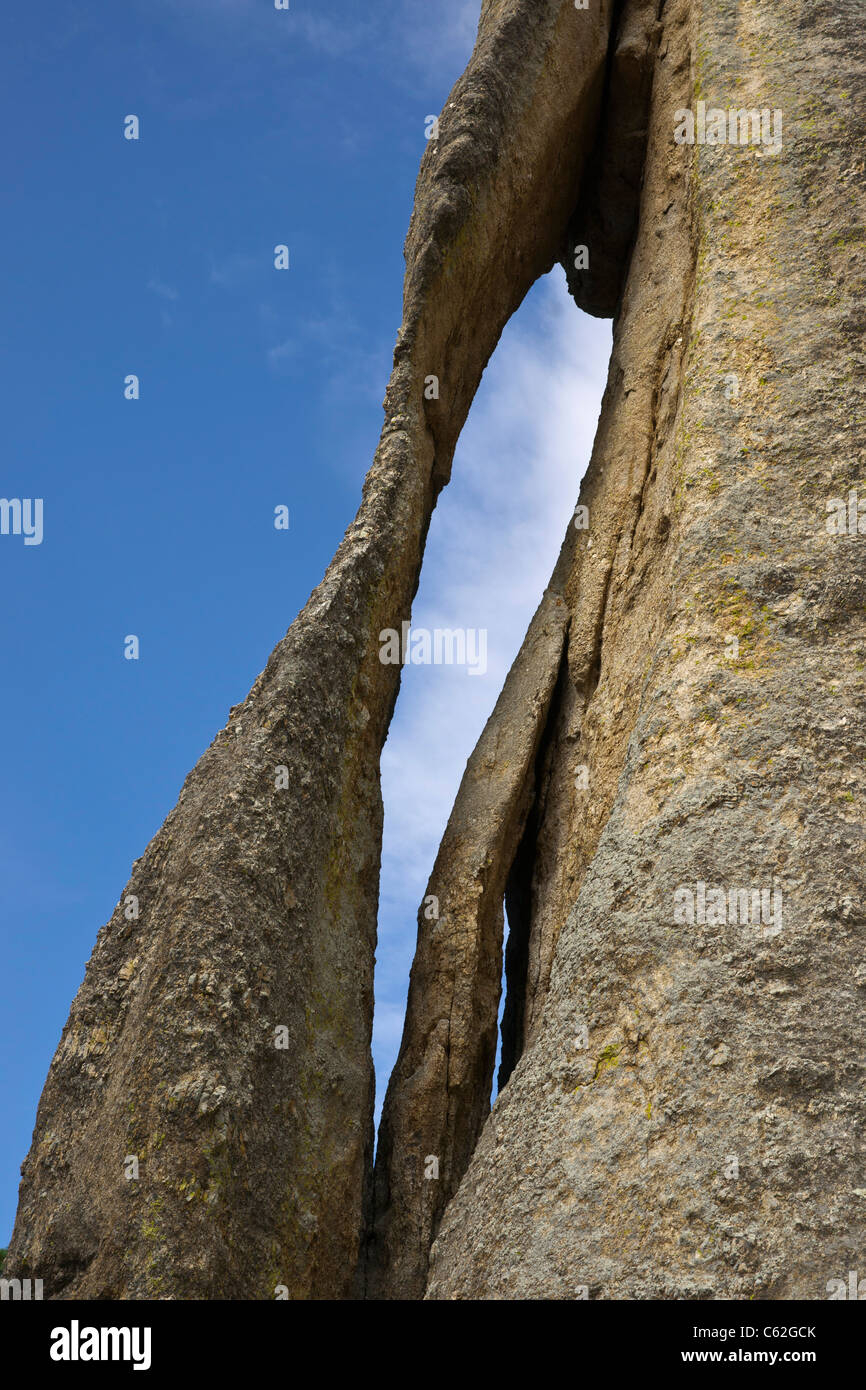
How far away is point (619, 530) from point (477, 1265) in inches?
216

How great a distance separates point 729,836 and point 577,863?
8.83 ft

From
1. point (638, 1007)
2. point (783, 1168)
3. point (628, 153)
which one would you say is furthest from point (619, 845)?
point (628, 153)

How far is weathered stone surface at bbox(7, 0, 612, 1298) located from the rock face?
0.02 metres

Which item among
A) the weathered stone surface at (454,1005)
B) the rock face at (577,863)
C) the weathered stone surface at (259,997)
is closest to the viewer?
the rock face at (577,863)

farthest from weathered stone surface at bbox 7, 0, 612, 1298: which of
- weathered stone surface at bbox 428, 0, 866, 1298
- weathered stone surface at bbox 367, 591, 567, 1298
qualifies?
weathered stone surface at bbox 428, 0, 866, 1298

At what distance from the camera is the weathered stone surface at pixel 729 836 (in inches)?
181

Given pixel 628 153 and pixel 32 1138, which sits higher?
pixel 628 153

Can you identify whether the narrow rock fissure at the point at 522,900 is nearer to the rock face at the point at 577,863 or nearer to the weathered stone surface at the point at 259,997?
the rock face at the point at 577,863

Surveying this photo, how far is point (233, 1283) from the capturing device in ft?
19.0

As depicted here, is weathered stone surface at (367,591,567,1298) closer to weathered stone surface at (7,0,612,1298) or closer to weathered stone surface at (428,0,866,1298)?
weathered stone surface at (7,0,612,1298)

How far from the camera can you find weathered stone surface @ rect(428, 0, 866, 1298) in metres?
4.59

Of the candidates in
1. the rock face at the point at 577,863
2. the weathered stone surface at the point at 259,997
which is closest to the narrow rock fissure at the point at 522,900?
the rock face at the point at 577,863

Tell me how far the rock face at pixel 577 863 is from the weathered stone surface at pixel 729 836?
0.02m

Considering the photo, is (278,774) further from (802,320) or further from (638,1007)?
(802,320)
